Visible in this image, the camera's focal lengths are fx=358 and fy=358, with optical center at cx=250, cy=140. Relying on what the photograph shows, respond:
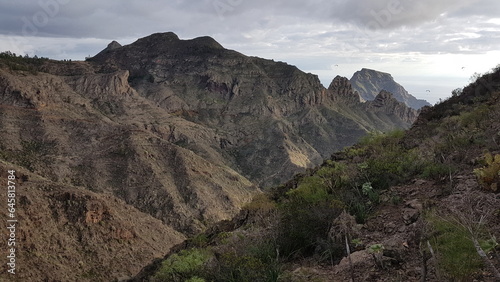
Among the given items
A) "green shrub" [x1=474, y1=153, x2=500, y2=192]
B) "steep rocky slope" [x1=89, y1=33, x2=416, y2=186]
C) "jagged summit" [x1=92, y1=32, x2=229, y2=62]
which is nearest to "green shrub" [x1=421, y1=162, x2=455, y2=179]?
"green shrub" [x1=474, y1=153, x2=500, y2=192]

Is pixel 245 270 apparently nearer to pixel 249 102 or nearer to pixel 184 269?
pixel 184 269

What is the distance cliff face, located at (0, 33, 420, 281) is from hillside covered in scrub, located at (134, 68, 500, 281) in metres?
31.8

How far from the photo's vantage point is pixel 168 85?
15438 centimetres

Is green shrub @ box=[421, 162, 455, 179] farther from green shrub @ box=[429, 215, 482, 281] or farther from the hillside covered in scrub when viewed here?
green shrub @ box=[429, 215, 482, 281]

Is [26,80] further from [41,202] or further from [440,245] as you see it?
[440,245]

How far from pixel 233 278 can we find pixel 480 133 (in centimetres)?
1034

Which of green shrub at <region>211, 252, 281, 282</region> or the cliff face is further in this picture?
the cliff face

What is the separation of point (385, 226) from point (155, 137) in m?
69.2

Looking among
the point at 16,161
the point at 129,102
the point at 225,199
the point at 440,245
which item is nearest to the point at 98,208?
the point at 16,161

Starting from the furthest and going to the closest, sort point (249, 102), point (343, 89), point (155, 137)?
point (343, 89)
point (249, 102)
point (155, 137)

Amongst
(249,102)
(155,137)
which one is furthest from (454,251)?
(249,102)

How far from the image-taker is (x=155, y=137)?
73500 millimetres

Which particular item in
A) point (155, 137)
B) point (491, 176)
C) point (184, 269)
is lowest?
point (155, 137)

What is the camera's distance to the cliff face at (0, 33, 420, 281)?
41.1m
